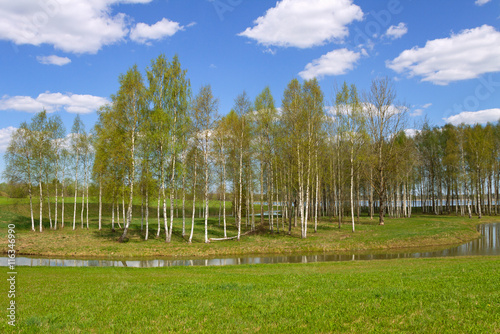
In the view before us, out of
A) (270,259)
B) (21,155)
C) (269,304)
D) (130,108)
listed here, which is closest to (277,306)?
(269,304)

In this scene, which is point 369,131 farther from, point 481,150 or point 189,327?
point 189,327

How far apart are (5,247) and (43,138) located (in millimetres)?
14175

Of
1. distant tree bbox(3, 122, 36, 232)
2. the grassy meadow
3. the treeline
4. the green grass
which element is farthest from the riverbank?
the green grass

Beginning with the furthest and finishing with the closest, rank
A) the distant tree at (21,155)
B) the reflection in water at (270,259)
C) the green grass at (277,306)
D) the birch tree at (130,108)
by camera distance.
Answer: the distant tree at (21,155) < the birch tree at (130,108) < the reflection in water at (270,259) < the green grass at (277,306)

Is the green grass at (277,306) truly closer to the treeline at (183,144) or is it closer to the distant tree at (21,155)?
the treeline at (183,144)

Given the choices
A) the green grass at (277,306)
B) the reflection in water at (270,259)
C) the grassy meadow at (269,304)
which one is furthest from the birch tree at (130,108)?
the green grass at (277,306)

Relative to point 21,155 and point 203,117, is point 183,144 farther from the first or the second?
point 21,155

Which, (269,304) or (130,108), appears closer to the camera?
(269,304)

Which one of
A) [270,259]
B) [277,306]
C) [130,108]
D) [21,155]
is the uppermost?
[130,108]

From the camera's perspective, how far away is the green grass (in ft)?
22.6

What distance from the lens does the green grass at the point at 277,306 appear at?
6895 millimetres

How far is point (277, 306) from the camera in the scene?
327 inches

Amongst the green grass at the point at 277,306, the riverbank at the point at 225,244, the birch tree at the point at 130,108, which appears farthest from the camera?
the birch tree at the point at 130,108

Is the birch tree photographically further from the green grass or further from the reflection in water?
the green grass
